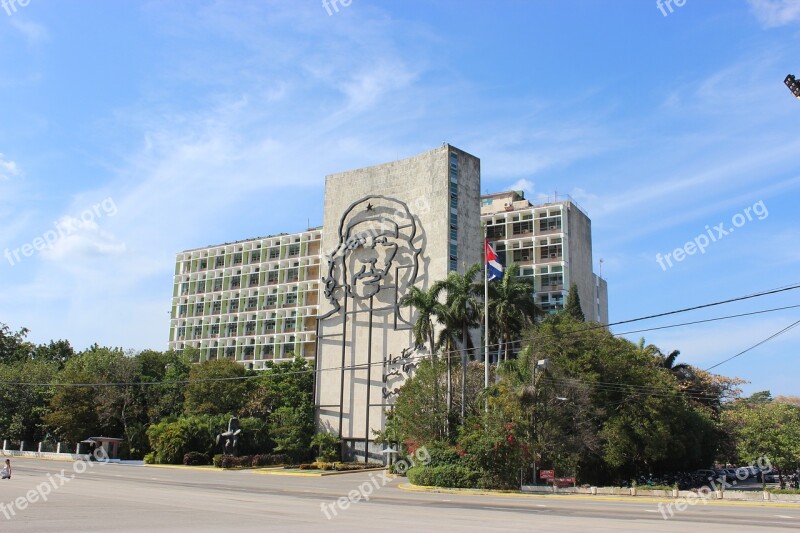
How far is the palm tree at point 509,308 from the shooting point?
52.3 meters

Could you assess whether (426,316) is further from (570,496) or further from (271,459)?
(271,459)

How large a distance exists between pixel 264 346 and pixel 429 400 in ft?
201

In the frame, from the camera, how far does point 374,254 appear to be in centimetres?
8275

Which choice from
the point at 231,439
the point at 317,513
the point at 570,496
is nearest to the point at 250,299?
the point at 231,439

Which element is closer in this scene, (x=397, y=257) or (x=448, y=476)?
(x=448, y=476)

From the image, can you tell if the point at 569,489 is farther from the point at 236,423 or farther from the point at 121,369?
the point at 121,369

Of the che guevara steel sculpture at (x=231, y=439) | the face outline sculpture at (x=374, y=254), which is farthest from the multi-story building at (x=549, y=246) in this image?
the che guevara steel sculpture at (x=231, y=439)

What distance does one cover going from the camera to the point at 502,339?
2095 inches

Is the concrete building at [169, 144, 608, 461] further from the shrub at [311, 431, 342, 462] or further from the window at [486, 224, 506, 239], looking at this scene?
the shrub at [311, 431, 342, 462]

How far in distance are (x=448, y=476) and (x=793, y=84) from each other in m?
31.9

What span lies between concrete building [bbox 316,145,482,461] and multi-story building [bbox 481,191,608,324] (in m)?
11.4

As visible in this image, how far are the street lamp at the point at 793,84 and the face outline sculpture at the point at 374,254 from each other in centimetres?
6167

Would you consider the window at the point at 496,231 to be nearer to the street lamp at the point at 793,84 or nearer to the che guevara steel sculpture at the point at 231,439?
the che guevara steel sculpture at the point at 231,439

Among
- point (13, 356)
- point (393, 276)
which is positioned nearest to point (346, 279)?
point (393, 276)
